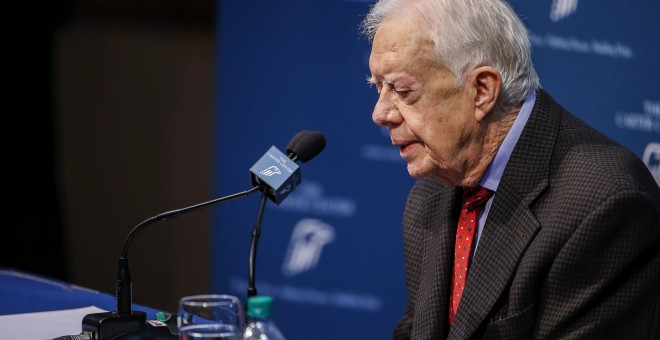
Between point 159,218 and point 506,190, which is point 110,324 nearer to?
point 159,218

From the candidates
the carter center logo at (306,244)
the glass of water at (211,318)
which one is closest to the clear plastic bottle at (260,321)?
the glass of water at (211,318)

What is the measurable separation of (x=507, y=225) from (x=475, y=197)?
0.18 meters

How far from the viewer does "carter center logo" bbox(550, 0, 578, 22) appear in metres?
3.38

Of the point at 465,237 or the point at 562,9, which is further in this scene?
the point at 562,9

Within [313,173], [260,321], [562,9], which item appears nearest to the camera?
[260,321]

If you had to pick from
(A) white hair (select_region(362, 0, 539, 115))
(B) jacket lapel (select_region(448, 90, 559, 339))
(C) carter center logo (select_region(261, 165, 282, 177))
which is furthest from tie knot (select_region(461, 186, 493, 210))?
(C) carter center logo (select_region(261, 165, 282, 177))

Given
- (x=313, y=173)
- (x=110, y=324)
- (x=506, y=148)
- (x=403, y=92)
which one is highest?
(x=403, y=92)

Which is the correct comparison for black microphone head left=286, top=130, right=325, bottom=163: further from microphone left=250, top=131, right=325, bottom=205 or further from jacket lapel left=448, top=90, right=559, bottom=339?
jacket lapel left=448, top=90, right=559, bottom=339

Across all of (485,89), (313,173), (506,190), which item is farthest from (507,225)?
(313,173)

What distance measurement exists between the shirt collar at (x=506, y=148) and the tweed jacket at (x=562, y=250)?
0.03 metres

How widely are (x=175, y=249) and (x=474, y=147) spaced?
3.24 meters

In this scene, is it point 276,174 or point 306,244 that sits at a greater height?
point 276,174

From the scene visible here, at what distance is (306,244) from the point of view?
4.09 metres

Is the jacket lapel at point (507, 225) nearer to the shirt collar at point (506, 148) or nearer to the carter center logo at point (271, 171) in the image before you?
the shirt collar at point (506, 148)
